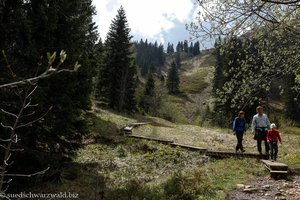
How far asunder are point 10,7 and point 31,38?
141 cm

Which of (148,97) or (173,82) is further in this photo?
(173,82)

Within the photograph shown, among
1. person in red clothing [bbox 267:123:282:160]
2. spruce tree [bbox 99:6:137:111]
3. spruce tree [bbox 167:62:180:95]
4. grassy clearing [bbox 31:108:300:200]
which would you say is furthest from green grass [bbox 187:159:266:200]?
spruce tree [bbox 167:62:180:95]

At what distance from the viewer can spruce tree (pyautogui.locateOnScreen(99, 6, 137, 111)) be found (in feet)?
170

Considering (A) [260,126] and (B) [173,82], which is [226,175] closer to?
(A) [260,126]

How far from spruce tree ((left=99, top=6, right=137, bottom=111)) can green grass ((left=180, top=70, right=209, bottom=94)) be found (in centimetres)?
9156

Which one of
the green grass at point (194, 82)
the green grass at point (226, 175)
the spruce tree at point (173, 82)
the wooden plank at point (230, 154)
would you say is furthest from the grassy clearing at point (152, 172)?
the green grass at point (194, 82)

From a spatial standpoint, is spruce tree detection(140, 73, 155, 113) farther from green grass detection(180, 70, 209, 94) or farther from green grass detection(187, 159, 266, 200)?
green grass detection(180, 70, 209, 94)

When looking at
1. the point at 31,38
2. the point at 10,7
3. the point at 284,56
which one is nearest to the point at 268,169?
the point at 284,56

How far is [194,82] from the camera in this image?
16688cm

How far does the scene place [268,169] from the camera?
12.4 m

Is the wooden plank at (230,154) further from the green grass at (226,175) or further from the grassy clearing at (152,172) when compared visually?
the green grass at (226,175)

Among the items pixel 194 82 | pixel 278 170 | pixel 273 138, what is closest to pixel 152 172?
pixel 273 138

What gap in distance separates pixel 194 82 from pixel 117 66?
11797 cm

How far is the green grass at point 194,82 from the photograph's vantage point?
149875 mm
